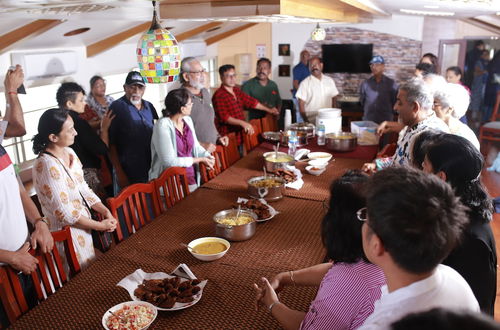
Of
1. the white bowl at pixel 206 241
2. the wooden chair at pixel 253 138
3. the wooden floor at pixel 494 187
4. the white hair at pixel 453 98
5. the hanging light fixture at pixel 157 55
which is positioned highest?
the hanging light fixture at pixel 157 55

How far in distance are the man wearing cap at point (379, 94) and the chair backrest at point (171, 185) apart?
11.4ft

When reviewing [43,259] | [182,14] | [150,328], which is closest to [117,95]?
[182,14]

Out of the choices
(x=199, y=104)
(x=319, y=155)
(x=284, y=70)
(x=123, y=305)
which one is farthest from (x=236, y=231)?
(x=284, y=70)

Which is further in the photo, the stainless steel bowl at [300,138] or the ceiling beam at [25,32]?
the stainless steel bowl at [300,138]

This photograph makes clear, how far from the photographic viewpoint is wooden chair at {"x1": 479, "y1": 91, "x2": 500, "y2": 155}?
258 inches

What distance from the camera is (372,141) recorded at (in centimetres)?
428

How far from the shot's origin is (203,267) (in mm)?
1972

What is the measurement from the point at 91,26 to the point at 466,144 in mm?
4097

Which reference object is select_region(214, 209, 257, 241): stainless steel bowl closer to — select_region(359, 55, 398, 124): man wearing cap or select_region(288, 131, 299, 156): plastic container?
select_region(288, 131, 299, 156): plastic container

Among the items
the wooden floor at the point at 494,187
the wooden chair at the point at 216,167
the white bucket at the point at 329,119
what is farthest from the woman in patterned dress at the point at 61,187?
the wooden floor at the point at 494,187

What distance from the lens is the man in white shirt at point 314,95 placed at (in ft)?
18.0

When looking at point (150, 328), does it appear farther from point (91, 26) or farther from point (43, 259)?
point (91, 26)

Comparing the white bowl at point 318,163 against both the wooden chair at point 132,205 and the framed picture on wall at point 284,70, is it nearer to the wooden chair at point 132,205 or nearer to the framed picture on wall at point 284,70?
the wooden chair at point 132,205

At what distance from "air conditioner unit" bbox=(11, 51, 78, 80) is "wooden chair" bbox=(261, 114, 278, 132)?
87.7 inches
